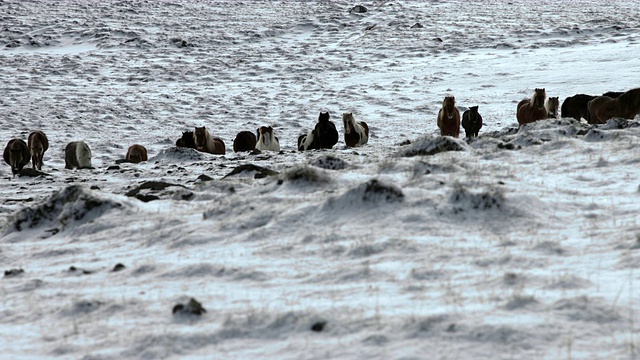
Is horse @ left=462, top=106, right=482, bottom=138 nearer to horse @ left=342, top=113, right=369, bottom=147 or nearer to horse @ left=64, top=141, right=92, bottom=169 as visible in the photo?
horse @ left=342, top=113, right=369, bottom=147

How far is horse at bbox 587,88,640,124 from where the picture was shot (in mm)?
14134

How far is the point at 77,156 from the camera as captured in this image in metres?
16.4

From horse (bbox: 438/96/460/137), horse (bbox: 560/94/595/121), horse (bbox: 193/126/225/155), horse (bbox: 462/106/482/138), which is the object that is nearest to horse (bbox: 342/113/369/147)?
horse (bbox: 438/96/460/137)

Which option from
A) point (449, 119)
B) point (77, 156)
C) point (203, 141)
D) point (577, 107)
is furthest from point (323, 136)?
point (577, 107)

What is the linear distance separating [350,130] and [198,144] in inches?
155

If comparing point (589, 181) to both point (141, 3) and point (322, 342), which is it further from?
point (141, 3)

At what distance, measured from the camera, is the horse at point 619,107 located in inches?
556

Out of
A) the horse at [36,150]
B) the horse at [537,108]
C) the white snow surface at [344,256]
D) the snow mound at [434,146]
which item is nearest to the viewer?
the white snow surface at [344,256]

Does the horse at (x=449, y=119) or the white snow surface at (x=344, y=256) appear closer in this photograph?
the white snow surface at (x=344, y=256)

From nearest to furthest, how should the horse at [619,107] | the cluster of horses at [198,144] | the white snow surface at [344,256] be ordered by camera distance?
the white snow surface at [344,256], the horse at [619,107], the cluster of horses at [198,144]

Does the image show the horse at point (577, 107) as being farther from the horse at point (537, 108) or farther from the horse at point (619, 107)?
the horse at point (619, 107)

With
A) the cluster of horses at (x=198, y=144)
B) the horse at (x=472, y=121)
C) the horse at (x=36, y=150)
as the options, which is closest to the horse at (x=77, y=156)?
the cluster of horses at (x=198, y=144)

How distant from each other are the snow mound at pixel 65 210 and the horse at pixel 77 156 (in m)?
9.43

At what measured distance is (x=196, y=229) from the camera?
6.05 m
